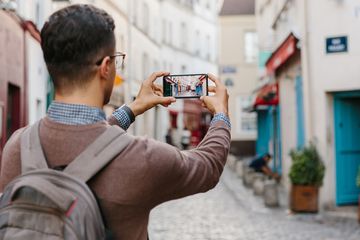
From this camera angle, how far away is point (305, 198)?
35.0 ft

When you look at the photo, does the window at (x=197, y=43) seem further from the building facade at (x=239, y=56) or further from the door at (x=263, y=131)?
the door at (x=263, y=131)

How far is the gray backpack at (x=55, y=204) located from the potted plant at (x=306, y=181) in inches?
365

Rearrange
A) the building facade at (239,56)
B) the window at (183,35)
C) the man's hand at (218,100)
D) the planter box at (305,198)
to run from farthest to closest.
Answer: the window at (183,35), the building facade at (239,56), the planter box at (305,198), the man's hand at (218,100)

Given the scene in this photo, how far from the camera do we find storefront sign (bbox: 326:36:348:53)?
36.0 ft

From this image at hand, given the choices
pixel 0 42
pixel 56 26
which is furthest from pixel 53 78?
pixel 0 42

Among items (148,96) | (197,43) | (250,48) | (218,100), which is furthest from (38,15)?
(197,43)

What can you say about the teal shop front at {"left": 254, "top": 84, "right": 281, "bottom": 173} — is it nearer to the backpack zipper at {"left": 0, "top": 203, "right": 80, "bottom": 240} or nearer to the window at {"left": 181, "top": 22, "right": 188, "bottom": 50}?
the backpack zipper at {"left": 0, "top": 203, "right": 80, "bottom": 240}

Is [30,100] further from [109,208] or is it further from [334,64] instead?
[109,208]

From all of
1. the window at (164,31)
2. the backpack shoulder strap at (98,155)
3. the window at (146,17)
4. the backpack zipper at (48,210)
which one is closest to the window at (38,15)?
the backpack shoulder strap at (98,155)

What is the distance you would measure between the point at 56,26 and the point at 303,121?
1144 cm

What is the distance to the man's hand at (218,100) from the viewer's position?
215 centimetres

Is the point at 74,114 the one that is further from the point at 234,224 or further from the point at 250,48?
the point at 250,48

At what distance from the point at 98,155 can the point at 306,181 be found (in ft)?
30.6

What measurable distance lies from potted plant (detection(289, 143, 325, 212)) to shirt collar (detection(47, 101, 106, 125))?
30.0 ft
